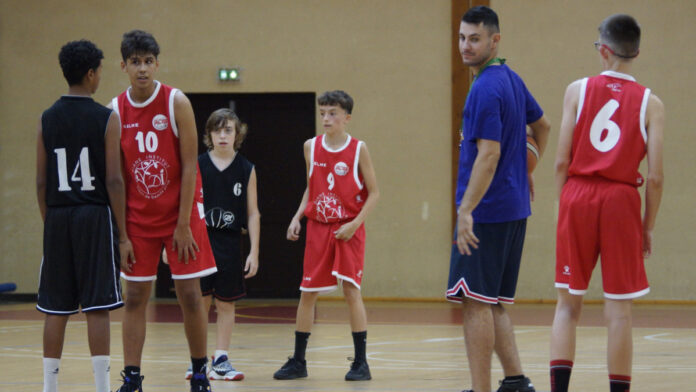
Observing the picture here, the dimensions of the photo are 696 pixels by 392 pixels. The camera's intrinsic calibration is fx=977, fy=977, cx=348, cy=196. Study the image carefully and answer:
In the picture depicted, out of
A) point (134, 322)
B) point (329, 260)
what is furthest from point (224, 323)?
point (134, 322)

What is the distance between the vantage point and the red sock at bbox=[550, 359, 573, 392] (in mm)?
3709

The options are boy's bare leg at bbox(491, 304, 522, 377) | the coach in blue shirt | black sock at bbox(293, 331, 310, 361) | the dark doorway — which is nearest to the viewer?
the coach in blue shirt

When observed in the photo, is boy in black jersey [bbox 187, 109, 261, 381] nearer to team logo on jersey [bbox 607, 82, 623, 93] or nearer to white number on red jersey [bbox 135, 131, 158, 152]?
white number on red jersey [bbox 135, 131, 158, 152]

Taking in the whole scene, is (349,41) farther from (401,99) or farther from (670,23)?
(670,23)

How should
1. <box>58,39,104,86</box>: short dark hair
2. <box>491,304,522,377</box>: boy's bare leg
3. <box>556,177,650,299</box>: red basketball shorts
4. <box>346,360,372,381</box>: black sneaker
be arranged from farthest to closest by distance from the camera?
1. <box>346,360,372,381</box>: black sneaker
2. <box>491,304,522,377</box>: boy's bare leg
3. <box>58,39,104,86</box>: short dark hair
4. <box>556,177,650,299</box>: red basketball shorts

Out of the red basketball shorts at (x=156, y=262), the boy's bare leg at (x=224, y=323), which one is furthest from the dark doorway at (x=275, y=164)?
the red basketball shorts at (x=156, y=262)

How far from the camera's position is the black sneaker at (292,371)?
527 cm

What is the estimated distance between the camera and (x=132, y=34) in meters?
4.24

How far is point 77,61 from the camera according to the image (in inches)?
157

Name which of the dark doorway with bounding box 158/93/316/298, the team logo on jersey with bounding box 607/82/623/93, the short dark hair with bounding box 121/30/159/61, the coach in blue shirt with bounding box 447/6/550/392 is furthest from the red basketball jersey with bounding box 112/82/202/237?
the dark doorway with bounding box 158/93/316/298

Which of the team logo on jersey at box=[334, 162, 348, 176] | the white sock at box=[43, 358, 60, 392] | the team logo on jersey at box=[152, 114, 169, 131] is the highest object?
the team logo on jersey at box=[152, 114, 169, 131]

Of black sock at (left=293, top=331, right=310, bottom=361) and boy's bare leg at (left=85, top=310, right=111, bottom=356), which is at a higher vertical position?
boy's bare leg at (left=85, top=310, right=111, bottom=356)

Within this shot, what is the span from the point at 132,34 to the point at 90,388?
1.77 metres

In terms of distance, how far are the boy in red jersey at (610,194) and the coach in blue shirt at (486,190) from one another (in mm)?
219
